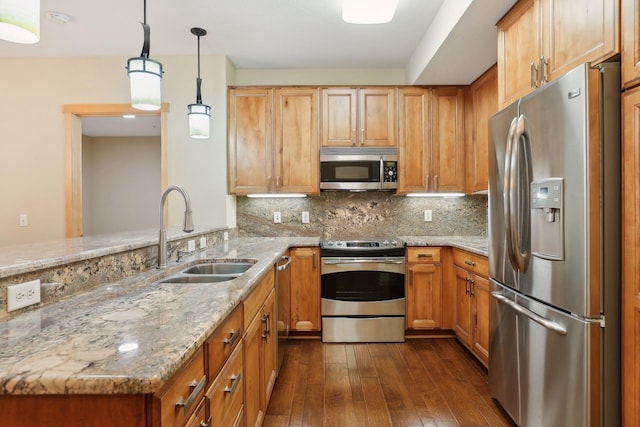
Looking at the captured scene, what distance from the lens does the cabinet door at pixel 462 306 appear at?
3030 millimetres

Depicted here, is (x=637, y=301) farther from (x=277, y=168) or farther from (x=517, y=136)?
(x=277, y=168)

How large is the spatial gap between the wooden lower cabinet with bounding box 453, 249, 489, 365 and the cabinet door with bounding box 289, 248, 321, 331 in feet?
4.03

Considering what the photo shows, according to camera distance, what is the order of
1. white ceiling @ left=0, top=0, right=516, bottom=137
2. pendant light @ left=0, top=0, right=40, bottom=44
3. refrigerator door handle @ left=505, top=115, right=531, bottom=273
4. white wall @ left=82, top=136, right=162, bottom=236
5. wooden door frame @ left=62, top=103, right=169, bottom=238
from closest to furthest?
pendant light @ left=0, top=0, right=40, bottom=44, refrigerator door handle @ left=505, top=115, right=531, bottom=273, white ceiling @ left=0, top=0, right=516, bottom=137, wooden door frame @ left=62, top=103, right=169, bottom=238, white wall @ left=82, top=136, right=162, bottom=236

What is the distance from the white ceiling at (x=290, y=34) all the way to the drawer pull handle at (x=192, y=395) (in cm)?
236

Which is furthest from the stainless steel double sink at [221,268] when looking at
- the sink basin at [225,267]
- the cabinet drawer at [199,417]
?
the cabinet drawer at [199,417]

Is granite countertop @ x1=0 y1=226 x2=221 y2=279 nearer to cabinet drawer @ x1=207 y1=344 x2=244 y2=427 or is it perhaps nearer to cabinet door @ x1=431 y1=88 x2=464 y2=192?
cabinet drawer @ x1=207 y1=344 x2=244 y2=427

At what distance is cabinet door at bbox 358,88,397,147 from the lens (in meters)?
3.65

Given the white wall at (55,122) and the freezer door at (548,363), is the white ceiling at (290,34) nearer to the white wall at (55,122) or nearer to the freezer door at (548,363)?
the white wall at (55,122)

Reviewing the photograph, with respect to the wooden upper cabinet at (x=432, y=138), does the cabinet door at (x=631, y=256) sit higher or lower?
lower

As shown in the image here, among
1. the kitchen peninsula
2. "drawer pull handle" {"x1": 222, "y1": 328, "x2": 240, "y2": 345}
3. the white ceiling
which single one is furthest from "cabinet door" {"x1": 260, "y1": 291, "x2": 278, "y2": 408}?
the white ceiling

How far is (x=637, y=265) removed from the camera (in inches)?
53.5

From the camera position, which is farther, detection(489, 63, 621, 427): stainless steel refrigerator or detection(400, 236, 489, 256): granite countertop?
detection(400, 236, 489, 256): granite countertop

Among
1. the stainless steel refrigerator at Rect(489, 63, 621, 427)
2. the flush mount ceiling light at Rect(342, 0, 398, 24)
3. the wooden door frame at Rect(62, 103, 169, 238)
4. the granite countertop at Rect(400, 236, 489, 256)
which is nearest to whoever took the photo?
the stainless steel refrigerator at Rect(489, 63, 621, 427)

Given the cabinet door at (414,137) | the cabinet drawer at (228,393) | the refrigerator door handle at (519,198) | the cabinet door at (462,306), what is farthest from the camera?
the cabinet door at (414,137)
